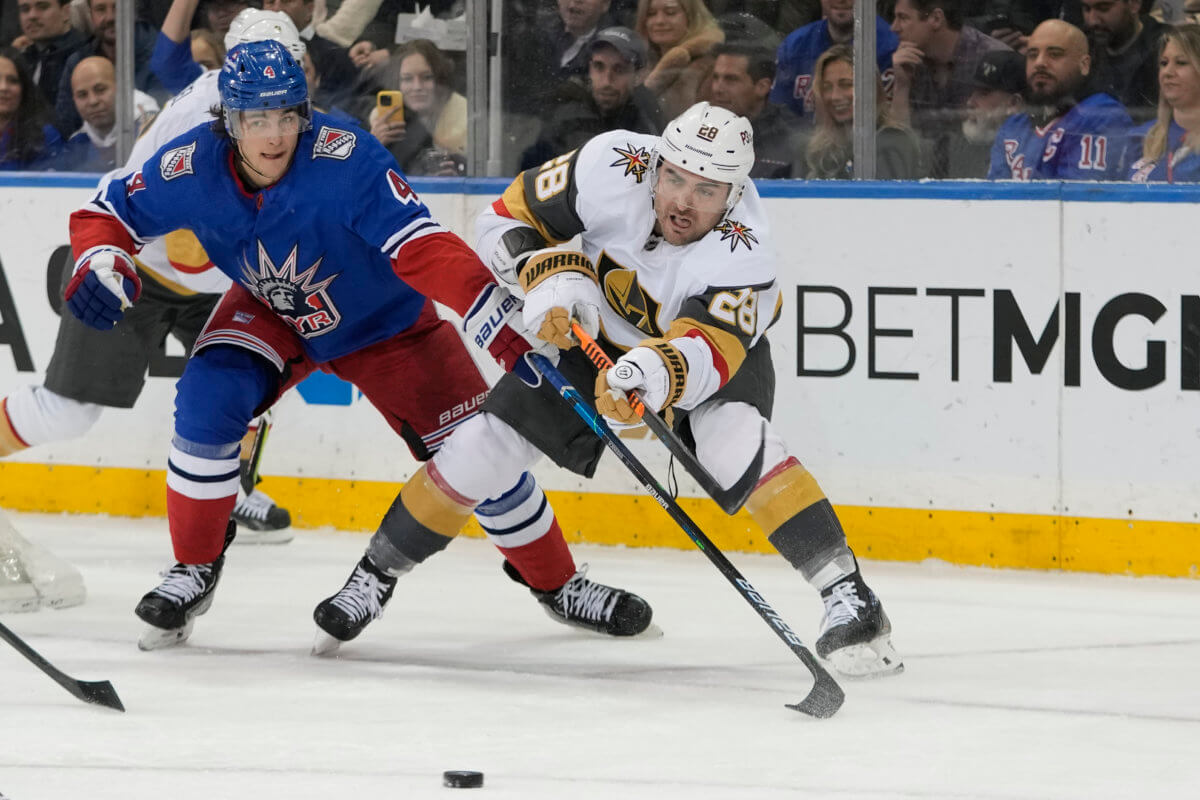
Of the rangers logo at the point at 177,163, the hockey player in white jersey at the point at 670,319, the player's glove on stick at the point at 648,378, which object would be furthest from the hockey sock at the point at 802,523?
the rangers logo at the point at 177,163

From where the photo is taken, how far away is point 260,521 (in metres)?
4.66

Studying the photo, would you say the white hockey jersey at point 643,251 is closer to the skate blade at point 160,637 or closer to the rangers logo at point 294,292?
the rangers logo at point 294,292

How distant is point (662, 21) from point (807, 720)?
7.52ft

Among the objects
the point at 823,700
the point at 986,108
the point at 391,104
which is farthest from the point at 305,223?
the point at 986,108

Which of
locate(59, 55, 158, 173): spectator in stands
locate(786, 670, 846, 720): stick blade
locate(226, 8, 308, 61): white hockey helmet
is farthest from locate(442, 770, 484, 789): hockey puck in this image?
locate(59, 55, 158, 173): spectator in stands

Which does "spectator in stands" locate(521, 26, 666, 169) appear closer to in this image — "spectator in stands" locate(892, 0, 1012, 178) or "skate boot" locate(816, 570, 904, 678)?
"spectator in stands" locate(892, 0, 1012, 178)

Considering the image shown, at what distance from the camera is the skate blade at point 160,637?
11.0ft

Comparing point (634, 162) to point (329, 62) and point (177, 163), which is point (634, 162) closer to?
point (177, 163)

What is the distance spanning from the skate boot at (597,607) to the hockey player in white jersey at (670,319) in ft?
1.05

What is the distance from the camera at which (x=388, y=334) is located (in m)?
3.44

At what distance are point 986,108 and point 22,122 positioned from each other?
2.69m

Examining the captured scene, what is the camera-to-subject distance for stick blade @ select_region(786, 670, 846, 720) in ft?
9.30

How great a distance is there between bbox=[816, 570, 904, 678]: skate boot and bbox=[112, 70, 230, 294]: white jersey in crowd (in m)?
1.74

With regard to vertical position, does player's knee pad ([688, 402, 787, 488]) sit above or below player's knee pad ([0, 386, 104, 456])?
above
